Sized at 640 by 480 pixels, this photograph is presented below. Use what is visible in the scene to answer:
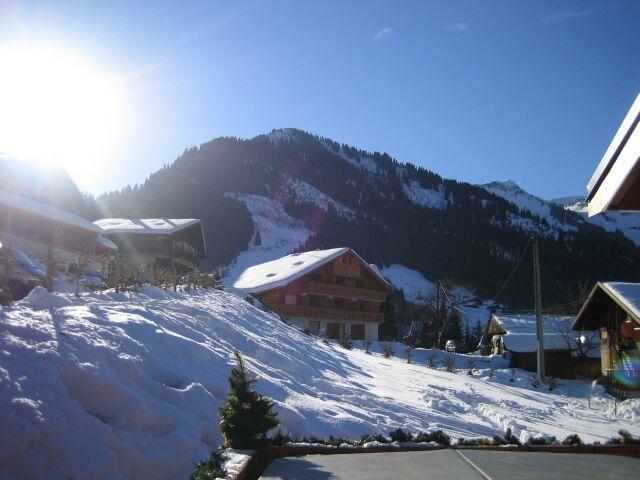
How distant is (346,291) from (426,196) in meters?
131

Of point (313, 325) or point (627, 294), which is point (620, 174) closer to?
point (627, 294)

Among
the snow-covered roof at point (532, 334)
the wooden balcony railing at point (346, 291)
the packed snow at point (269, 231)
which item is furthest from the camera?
the packed snow at point (269, 231)

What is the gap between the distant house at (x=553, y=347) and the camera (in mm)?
33844

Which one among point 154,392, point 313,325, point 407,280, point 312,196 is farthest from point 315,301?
point 312,196

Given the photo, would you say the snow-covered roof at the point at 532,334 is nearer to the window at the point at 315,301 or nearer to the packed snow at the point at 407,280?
the window at the point at 315,301

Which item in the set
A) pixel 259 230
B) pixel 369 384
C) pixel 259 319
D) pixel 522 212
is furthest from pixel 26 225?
pixel 522 212

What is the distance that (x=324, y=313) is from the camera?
1640 inches

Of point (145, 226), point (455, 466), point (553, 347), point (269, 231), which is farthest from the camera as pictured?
point (269, 231)

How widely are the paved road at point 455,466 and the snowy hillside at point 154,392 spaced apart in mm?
1357

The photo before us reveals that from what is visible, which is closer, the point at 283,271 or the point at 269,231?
the point at 283,271

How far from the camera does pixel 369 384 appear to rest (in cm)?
1299

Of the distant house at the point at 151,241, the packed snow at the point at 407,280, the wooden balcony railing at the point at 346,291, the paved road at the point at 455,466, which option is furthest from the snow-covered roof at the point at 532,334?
the packed snow at the point at 407,280

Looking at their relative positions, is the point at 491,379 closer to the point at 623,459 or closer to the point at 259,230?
the point at 623,459

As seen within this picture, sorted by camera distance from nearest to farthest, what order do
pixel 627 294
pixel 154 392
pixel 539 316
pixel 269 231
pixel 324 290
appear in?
pixel 154 392, pixel 627 294, pixel 539 316, pixel 324 290, pixel 269 231
